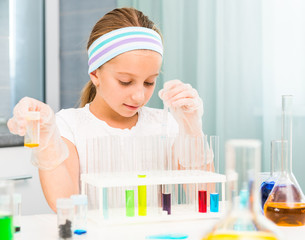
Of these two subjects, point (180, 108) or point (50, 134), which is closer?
point (50, 134)

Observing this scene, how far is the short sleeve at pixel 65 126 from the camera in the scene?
61.8 inches

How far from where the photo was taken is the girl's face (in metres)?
1.33

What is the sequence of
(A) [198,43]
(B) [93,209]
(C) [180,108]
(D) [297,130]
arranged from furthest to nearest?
1. (A) [198,43]
2. (D) [297,130]
3. (C) [180,108]
4. (B) [93,209]

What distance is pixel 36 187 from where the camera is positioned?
212 centimetres

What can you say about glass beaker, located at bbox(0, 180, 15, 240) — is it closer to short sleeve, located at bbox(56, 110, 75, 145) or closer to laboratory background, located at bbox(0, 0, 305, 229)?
short sleeve, located at bbox(56, 110, 75, 145)

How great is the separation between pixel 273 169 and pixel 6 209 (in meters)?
0.61

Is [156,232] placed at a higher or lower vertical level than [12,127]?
lower

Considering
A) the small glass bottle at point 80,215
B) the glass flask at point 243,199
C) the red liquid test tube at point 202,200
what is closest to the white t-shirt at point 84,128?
the red liquid test tube at point 202,200

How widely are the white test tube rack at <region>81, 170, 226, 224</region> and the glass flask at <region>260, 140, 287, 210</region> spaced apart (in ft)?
0.35

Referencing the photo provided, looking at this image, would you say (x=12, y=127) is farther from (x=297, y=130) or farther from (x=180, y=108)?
(x=297, y=130)

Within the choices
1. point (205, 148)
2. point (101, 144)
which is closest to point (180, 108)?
point (205, 148)

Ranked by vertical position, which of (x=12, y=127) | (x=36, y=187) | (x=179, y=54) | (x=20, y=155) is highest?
(x=179, y=54)

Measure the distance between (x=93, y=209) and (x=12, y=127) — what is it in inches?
11.4

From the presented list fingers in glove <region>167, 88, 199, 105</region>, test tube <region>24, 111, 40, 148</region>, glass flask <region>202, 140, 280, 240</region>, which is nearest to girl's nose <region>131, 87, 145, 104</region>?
fingers in glove <region>167, 88, 199, 105</region>
